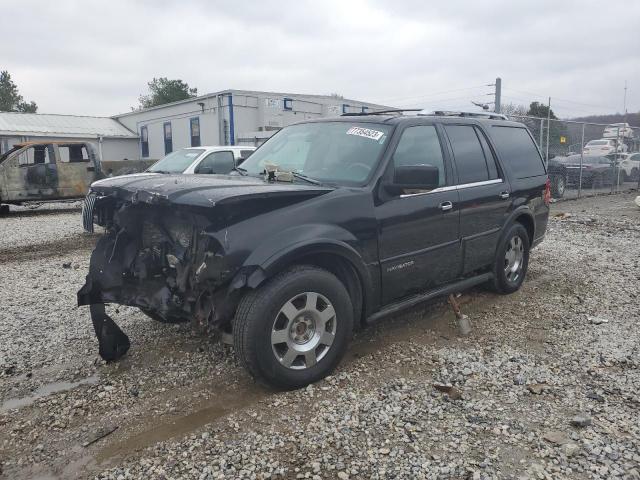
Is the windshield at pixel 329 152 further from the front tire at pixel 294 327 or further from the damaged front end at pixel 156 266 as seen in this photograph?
the damaged front end at pixel 156 266

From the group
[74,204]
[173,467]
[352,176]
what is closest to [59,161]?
[74,204]

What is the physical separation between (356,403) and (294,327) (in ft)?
2.12

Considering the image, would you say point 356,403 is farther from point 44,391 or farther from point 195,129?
point 195,129

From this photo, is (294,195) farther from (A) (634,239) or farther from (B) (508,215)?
(A) (634,239)

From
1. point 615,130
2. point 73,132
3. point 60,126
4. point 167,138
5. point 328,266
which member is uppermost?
point 60,126

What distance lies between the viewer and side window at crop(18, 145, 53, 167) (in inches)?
549

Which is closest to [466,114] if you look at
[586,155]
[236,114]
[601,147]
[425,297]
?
[425,297]

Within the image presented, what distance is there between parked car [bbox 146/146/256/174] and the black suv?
588 centimetres

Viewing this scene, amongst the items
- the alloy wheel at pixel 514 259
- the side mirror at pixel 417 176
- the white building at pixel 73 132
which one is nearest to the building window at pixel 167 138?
the white building at pixel 73 132

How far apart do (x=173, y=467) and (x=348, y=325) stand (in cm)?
152

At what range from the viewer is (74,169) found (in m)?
14.4

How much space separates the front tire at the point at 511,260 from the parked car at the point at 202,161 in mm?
6474

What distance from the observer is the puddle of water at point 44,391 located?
350 cm

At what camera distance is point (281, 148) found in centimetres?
490
